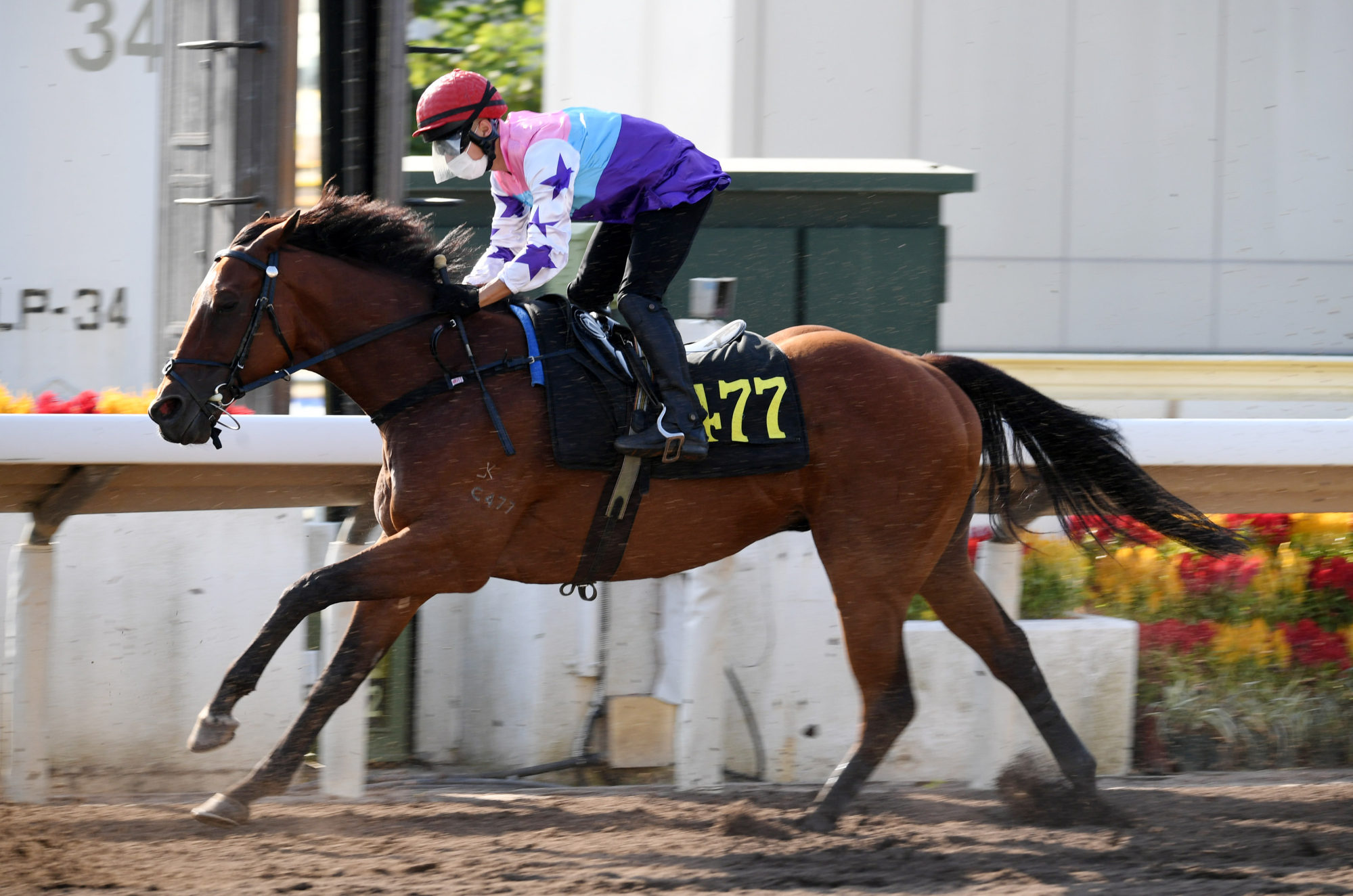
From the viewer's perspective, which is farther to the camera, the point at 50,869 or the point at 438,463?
the point at 438,463

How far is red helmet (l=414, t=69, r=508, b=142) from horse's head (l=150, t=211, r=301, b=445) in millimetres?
459

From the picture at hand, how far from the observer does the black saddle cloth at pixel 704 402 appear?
4.10 metres

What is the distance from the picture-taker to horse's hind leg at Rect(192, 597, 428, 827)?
13.0ft

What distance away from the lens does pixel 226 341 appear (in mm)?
3947

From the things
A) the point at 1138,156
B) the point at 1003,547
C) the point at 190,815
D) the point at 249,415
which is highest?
the point at 1138,156

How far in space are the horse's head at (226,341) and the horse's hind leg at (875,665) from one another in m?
1.76

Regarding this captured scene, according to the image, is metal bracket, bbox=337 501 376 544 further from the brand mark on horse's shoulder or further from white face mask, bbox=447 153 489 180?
white face mask, bbox=447 153 489 180

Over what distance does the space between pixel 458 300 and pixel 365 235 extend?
0.33 m

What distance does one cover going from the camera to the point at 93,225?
24.0ft

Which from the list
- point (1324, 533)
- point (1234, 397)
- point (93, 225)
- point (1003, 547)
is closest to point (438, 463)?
point (1003, 547)

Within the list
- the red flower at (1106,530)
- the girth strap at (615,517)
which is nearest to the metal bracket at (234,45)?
the girth strap at (615,517)

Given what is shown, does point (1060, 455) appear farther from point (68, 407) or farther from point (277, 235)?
point (68, 407)

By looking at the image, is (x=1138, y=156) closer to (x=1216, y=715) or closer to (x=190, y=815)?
(x=1216, y=715)

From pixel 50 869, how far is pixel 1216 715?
3670mm
